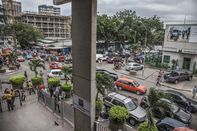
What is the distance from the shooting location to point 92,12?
258 inches

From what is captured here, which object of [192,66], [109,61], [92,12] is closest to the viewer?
[92,12]

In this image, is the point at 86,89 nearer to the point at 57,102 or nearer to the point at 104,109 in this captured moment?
the point at 57,102

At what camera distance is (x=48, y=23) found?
72.1 m

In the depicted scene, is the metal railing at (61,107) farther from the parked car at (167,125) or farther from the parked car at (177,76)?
the parked car at (177,76)

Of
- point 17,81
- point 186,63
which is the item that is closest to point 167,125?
point 17,81

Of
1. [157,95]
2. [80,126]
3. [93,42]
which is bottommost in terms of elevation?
[80,126]

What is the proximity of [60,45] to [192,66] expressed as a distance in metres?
31.7

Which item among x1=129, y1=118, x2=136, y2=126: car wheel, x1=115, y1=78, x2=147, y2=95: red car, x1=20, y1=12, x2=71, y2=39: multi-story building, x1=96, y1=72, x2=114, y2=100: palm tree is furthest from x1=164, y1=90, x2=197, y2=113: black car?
x1=20, y1=12, x2=71, y2=39: multi-story building

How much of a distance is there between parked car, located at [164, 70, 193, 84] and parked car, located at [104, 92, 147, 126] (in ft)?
36.2

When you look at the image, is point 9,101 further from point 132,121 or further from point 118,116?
point 132,121

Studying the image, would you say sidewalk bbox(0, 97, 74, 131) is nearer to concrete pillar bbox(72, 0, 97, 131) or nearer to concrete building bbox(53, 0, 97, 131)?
concrete building bbox(53, 0, 97, 131)

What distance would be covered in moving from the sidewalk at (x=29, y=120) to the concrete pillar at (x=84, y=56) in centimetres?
186

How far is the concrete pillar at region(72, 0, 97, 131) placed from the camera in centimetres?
675

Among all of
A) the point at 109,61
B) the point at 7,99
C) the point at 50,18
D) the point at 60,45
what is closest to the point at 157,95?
the point at 7,99
